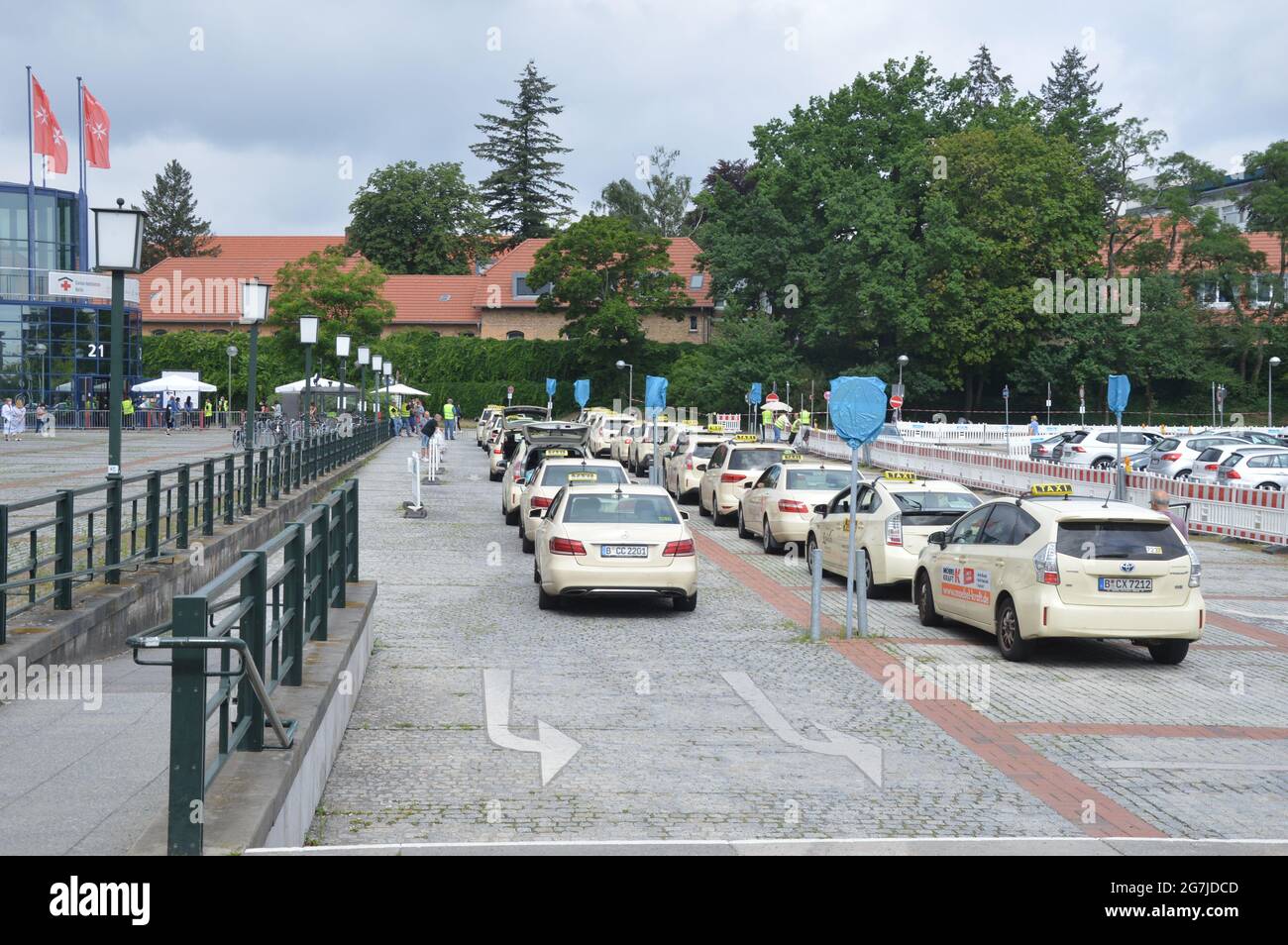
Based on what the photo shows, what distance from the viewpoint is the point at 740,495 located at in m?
26.8

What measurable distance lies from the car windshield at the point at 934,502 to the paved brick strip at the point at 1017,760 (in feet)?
12.8

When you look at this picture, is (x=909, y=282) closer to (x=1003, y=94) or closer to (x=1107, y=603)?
(x=1003, y=94)

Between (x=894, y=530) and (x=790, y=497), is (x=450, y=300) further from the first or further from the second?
(x=894, y=530)

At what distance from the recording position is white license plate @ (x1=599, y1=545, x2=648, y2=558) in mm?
15289

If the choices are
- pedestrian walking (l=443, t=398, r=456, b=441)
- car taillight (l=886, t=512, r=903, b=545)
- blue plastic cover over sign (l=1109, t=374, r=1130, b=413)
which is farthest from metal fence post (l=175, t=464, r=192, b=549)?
pedestrian walking (l=443, t=398, r=456, b=441)

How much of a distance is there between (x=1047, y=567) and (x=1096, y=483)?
24187mm

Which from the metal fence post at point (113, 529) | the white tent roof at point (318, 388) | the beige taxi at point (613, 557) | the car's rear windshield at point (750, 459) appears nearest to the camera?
the metal fence post at point (113, 529)

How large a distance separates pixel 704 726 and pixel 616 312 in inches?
2924

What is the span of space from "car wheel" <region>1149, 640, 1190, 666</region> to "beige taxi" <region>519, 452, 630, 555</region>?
987 cm

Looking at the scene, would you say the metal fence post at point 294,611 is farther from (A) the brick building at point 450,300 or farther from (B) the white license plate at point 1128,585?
(A) the brick building at point 450,300

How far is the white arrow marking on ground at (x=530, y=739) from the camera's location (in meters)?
8.52

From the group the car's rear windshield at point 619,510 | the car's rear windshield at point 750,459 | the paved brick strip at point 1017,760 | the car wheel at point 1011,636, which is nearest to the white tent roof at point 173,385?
the car's rear windshield at point 750,459

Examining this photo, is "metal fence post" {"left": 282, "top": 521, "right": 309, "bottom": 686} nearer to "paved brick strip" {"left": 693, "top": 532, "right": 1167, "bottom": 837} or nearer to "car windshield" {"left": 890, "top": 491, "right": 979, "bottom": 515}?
"paved brick strip" {"left": 693, "top": 532, "right": 1167, "bottom": 837}

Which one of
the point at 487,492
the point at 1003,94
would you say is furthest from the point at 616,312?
the point at 487,492
